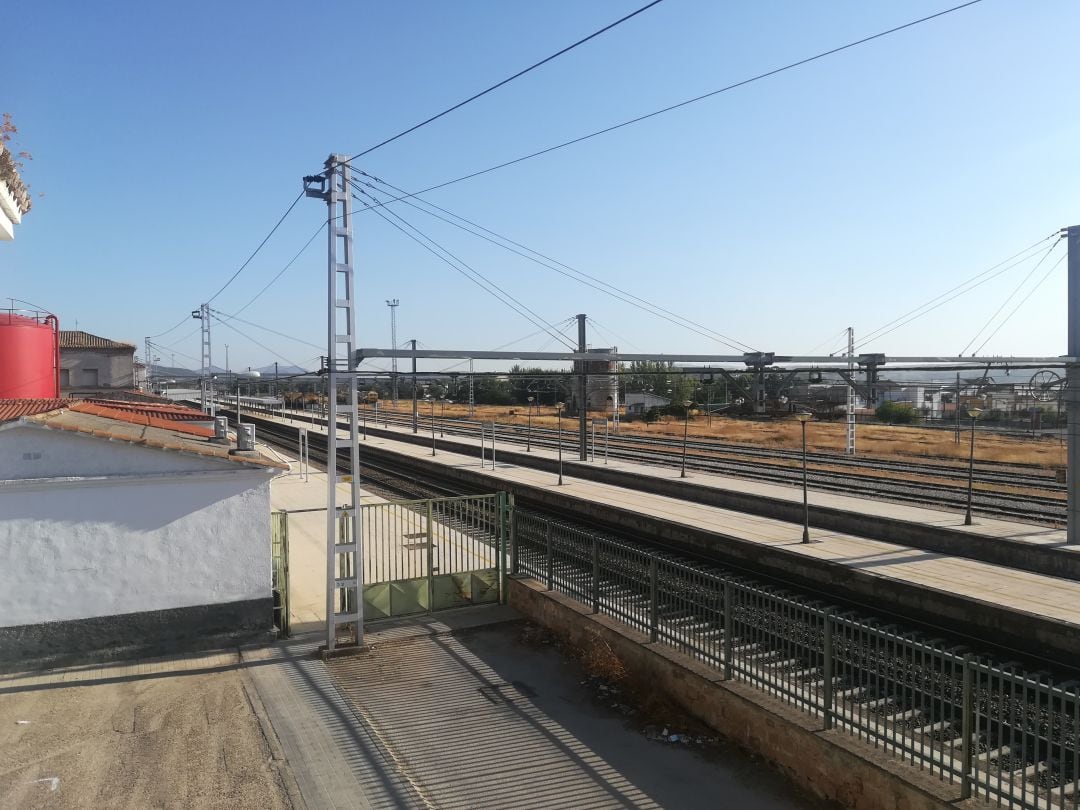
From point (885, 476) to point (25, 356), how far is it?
1022 inches

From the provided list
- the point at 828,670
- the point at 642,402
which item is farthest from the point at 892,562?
the point at 642,402

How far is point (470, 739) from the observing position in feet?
23.0

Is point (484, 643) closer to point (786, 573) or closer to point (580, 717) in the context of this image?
point (580, 717)

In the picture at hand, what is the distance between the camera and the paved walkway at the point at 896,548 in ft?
36.2

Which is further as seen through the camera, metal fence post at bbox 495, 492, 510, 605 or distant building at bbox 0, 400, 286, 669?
metal fence post at bbox 495, 492, 510, 605

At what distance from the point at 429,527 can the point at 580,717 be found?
3843 millimetres

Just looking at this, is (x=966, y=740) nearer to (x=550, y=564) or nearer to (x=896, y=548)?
(x=550, y=564)

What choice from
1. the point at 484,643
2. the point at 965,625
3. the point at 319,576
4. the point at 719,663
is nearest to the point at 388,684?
the point at 484,643

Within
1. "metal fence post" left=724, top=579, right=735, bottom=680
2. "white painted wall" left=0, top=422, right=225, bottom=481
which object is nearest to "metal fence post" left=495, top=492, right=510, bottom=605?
"white painted wall" left=0, top=422, right=225, bottom=481

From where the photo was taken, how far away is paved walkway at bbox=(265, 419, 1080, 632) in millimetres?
11047

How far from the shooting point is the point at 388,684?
27.4 feet

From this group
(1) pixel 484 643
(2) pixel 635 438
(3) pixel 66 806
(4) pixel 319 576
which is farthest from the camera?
(2) pixel 635 438

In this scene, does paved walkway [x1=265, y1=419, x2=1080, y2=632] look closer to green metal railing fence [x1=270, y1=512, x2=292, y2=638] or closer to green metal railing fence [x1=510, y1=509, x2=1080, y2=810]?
green metal railing fence [x1=510, y1=509, x2=1080, y2=810]

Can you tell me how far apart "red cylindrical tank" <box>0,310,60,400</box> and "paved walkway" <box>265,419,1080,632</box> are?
1431cm
